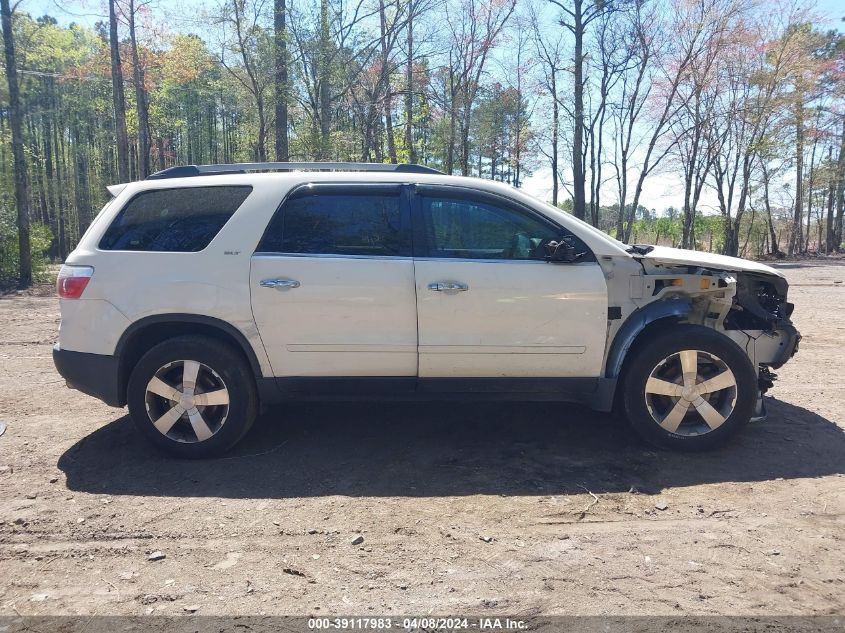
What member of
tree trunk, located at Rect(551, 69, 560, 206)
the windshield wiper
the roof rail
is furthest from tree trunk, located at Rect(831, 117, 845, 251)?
the roof rail

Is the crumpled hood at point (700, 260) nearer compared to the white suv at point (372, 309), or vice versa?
the white suv at point (372, 309)

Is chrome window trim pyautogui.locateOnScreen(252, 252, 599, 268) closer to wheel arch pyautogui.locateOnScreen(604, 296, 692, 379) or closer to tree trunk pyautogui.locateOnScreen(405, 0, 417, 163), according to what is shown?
wheel arch pyautogui.locateOnScreen(604, 296, 692, 379)

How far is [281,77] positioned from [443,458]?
17.1 metres

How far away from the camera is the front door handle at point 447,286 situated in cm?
394

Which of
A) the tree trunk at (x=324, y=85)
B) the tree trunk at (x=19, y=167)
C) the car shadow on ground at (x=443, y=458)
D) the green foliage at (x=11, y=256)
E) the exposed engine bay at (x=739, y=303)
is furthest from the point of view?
the tree trunk at (x=324, y=85)

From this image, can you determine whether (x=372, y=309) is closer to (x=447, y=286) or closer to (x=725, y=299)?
(x=447, y=286)

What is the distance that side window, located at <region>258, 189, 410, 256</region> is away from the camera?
405cm

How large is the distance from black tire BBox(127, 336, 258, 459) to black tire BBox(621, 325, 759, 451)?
272cm

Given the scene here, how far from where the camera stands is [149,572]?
9.07 ft

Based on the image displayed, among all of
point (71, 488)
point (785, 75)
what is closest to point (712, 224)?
point (785, 75)

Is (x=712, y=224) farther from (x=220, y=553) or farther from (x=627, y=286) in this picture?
(x=220, y=553)

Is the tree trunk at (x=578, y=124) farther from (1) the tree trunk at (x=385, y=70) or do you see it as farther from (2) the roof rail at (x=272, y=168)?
(2) the roof rail at (x=272, y=168)

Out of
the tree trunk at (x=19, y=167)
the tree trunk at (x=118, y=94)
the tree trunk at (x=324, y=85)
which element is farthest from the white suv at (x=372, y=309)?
the tree trunk at (x=118, y=94)

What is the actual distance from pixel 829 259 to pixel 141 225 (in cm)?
3431
